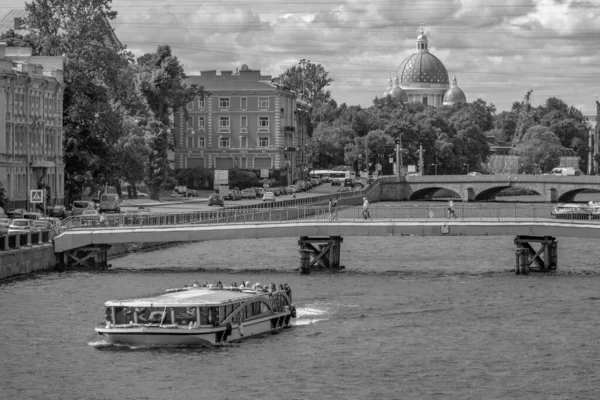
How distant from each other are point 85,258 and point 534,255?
1077 inches

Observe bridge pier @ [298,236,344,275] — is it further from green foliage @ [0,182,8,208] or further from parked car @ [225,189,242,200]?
parked car @ [225,189,242,200]

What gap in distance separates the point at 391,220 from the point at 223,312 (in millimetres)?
29601

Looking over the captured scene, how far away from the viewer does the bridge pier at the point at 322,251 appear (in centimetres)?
9525

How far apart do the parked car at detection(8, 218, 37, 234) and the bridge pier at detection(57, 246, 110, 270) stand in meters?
2.48

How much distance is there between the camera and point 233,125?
646ft

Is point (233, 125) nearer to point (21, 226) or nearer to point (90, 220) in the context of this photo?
point (90, 220)

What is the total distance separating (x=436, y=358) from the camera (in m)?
64.8

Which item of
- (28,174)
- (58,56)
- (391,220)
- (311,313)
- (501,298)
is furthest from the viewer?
(58,56)

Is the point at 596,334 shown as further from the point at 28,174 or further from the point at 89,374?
the point at 28,174

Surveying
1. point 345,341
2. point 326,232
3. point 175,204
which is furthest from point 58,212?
point 345,341

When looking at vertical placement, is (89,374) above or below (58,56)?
below

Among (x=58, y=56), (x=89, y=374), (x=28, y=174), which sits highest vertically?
(x=58, y=56)

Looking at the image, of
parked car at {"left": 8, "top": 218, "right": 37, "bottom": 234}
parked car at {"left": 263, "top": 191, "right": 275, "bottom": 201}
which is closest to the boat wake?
parked car at {"left": 8, "top": 218, "right": 37, "bottom": 234}

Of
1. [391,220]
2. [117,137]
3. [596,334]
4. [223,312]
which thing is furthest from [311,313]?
[117,137]
